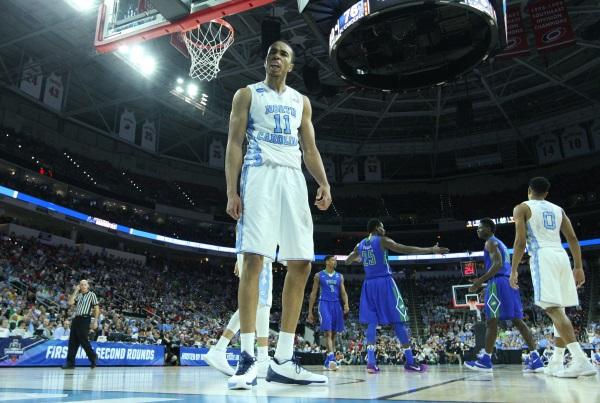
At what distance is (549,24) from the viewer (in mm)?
16219

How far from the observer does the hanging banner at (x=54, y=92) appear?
2283cm

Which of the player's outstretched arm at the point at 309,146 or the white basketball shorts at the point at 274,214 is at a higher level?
the player's outstretched arm at the point at 309,146

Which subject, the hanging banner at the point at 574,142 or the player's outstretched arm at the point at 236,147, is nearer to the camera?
the player's outstretched arm at the point at 236,147

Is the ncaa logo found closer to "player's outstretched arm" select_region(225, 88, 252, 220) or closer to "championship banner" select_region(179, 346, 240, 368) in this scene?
"championship banner" select_region(179, 346, 240, 368)

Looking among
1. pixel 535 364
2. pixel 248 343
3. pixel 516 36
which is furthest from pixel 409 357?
pixel 516 36

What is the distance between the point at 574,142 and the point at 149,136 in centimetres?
2594

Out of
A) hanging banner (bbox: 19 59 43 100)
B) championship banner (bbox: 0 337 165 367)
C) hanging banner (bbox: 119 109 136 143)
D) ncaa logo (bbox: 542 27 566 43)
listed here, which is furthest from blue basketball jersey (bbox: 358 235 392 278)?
hanging banner (bbox: 119 109 136 143)

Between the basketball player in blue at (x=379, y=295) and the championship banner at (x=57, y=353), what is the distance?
7.46 meters

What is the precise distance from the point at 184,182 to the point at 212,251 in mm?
5173

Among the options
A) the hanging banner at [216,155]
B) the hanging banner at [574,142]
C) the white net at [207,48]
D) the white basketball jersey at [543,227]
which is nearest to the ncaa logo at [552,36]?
the white net at [207,48]

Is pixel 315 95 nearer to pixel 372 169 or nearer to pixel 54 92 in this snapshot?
pixel 54 92

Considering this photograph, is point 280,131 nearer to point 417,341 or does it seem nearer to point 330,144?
point 417,341

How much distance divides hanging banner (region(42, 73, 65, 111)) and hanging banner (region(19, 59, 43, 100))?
0.34 m

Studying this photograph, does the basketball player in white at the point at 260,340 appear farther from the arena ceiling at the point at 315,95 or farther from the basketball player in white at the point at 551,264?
the arena ceiling at the point at 315,95
